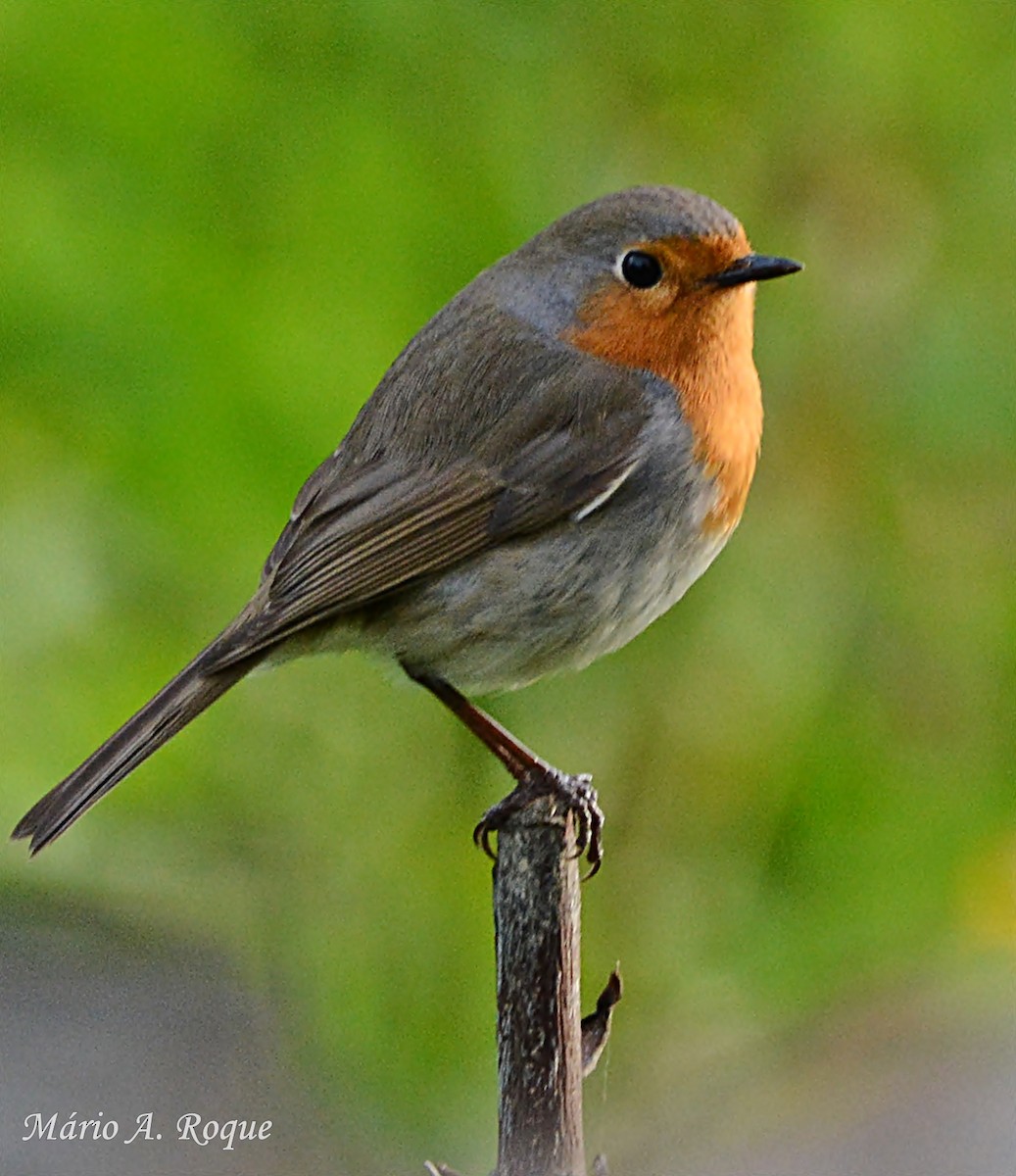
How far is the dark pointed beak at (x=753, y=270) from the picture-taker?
3047 mm

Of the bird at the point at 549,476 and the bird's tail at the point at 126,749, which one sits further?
the bird at the point at 549,476

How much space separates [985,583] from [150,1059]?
2.07 metres

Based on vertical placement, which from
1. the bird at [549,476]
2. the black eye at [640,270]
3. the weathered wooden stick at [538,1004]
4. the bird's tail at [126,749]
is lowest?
the weathered wooden stick at [538,1004]

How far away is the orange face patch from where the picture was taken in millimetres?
3238

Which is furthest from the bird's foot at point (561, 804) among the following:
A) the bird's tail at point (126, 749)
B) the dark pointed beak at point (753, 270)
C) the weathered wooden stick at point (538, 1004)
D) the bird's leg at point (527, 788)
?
the dark pointed beak at point (753, 270)

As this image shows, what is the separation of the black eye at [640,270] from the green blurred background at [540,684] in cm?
14

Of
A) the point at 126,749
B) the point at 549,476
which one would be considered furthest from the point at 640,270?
the point at 126,749

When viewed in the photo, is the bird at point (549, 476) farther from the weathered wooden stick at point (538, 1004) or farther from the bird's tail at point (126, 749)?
the weathered wooden stick at point (538, 1004)

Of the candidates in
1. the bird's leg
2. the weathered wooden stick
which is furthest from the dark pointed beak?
the weathered wooden stick

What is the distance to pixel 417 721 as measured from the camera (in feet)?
10.4

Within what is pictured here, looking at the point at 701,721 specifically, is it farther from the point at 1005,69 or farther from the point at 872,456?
the point at 1005,69

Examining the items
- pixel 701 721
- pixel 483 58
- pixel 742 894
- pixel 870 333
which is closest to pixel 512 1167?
pixel 742 894

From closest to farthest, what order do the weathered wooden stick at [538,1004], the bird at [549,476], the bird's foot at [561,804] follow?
the weathered wooden stick at [538,1004]
the bird's foot at [561,804]
the bird at [549,476]

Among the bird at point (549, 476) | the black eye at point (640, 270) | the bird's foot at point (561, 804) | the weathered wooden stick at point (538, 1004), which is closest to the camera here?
the weathered wooden stick at point (538, 1004)
